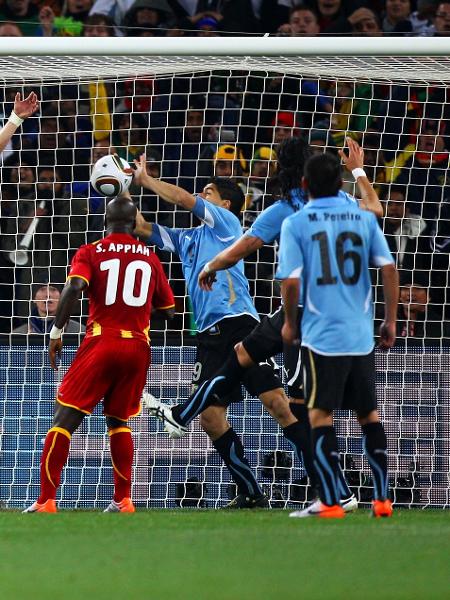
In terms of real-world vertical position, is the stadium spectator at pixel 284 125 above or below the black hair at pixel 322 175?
above

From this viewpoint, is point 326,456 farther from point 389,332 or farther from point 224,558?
point 224,558

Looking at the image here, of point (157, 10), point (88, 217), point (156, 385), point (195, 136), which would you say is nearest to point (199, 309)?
point (156, 385)

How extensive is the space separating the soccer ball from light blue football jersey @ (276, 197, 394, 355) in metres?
2.31

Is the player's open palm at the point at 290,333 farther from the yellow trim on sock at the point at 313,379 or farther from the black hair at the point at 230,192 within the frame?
the black hair at the point at 230,192

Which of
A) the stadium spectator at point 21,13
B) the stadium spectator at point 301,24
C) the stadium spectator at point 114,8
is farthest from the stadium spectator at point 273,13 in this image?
the stadium spectator at point 21,13

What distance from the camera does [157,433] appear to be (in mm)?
10930

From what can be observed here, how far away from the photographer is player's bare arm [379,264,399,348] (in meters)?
7.41

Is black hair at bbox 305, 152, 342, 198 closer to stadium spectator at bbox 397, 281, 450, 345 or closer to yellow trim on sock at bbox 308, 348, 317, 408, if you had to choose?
yellow trim on sock at bbox 308, 348, 317, 408

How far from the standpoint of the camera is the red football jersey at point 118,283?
8.70 meters

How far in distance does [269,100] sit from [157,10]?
3352 millimetres

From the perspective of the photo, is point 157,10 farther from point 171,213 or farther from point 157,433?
point 157,433

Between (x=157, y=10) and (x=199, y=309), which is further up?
(x=157, y=10)

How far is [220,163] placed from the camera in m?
11.5

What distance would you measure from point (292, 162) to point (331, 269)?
1.58 metres
